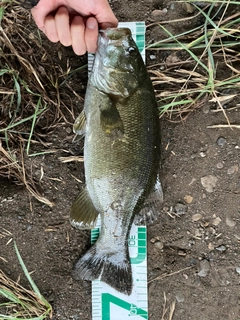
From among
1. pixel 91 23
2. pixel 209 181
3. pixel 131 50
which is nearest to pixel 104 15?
pixel 91 23

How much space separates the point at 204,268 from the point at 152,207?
72 centimetres

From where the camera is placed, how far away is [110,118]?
2455 mm

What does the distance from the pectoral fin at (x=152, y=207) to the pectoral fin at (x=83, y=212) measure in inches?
12.6

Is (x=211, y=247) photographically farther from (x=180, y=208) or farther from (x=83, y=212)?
(x=83, y=212)

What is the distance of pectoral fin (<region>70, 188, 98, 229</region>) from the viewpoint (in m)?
2.74

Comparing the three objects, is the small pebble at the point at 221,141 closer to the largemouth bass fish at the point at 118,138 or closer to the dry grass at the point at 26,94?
the largemouth bass fish at the point at 118,138

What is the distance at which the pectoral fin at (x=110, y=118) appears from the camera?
2.46m

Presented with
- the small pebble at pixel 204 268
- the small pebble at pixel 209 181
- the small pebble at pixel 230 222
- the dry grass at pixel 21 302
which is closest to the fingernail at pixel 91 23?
the small pebble at pixel 209 181

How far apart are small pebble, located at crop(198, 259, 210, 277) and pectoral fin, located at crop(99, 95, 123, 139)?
1.29 metres

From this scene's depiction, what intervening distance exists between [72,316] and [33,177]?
1.11m

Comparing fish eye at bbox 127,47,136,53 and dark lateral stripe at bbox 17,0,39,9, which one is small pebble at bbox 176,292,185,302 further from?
dark lateral stripe at bbox 17,0,39,9

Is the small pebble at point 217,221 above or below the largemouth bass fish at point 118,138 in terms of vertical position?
below

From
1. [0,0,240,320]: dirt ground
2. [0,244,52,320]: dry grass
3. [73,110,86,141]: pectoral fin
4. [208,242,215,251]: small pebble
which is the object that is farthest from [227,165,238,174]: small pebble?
[0,244,52,320]: dry grass

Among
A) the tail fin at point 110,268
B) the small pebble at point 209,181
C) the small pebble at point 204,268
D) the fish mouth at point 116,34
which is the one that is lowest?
the small pebble at point 204,268
